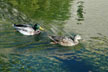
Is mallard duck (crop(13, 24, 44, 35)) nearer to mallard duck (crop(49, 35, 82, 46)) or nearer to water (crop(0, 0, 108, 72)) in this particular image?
water (crop(0, 0, 108, 72))

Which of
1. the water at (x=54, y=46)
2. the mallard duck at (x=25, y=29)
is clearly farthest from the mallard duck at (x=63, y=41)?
the mallard duck at (x=25, y=29)

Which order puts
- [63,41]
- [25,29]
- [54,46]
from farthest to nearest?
[25,29] → [63,41] → [54,46]

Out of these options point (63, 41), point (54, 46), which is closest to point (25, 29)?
point (54, 46)

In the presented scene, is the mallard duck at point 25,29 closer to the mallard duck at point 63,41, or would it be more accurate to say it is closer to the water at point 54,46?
the water at point 54,46

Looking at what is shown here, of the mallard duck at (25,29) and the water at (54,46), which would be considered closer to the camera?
the water at (54,46)

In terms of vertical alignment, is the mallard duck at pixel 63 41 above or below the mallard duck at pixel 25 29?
below

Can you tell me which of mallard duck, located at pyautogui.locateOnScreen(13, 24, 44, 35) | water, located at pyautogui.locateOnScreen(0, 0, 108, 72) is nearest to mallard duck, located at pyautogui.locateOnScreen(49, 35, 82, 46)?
water, located at pyautogui.locateOnScreen(0, 0, 108, 72)

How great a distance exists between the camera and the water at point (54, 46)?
37.6 feet

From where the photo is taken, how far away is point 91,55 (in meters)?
12.7

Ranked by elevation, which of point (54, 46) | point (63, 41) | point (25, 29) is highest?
point (25, 29)

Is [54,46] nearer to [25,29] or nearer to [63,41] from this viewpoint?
[63,41]

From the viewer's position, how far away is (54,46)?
14.1 metres

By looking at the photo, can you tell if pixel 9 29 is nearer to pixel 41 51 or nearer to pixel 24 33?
pixel 24 33

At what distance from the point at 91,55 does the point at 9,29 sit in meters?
6.44
